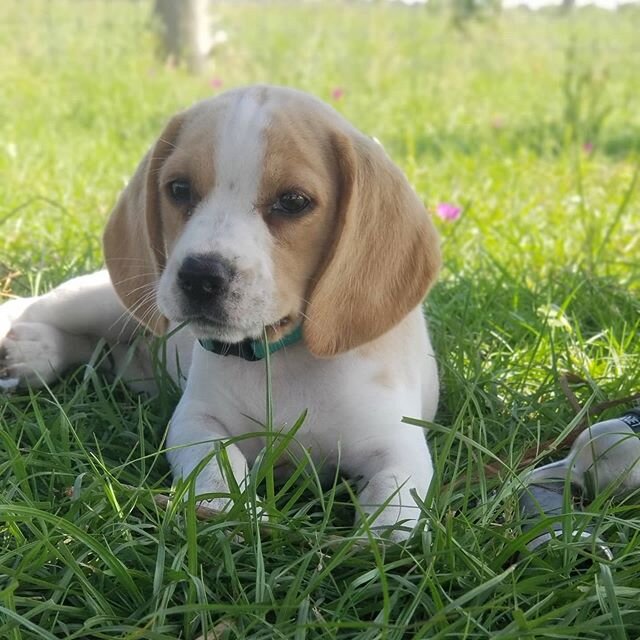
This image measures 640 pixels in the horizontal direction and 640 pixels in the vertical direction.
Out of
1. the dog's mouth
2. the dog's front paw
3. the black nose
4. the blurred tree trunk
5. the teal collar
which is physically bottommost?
the blurred tree trunk

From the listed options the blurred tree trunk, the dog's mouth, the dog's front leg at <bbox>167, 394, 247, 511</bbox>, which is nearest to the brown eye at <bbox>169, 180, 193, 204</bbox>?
the dog's mouth

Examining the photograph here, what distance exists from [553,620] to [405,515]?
534 millimetres

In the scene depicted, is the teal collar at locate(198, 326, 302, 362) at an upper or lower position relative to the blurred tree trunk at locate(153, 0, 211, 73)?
upper

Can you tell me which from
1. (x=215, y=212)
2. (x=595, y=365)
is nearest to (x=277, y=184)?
(x=215, y=212)

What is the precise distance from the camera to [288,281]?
9.31 ft

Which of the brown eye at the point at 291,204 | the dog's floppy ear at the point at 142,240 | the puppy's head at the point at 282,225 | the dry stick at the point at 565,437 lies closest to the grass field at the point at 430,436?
the dry stick at the point at 565,437

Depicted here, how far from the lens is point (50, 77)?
36.9ft

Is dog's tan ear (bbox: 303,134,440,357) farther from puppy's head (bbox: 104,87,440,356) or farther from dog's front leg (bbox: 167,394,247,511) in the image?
dog's front leg (bbox: 167,394,247,511)

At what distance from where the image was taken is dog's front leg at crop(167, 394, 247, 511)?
2.57 m

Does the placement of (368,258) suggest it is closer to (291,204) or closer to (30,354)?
(291,204)

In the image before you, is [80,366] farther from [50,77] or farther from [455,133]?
[50,77]

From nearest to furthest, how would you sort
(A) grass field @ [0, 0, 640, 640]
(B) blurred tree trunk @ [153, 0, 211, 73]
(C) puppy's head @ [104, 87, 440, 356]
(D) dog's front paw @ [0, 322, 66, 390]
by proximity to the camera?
(A) grass field @ [0, 0, 640, 640] < (C) puppy's head @ [104, 87, 440, 356] < (D) dog's front paw @ [0, 322, 66, 390] < (B) blurred tree trunk @ [153, 0, 211, 73]

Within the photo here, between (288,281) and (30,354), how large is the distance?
4.59 feet

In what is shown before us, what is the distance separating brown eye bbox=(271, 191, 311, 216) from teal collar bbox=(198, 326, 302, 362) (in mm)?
380
